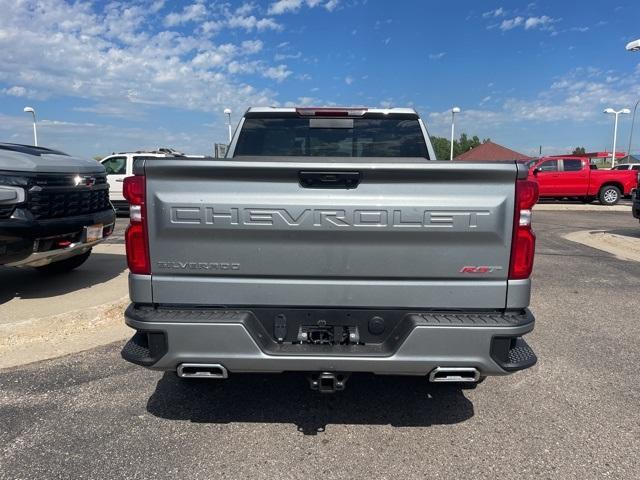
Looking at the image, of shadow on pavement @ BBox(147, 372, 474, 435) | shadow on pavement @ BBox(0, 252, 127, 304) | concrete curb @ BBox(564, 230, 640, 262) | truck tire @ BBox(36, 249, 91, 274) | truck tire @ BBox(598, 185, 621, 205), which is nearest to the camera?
shadow on pavement @ BBox(147, 372, 474, 435)

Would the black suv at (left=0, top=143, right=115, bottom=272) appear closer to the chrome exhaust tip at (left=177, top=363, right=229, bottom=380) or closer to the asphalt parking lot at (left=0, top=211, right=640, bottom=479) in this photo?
the asphalt parking lot at (left=0, top=211, right=640, bottom=479)

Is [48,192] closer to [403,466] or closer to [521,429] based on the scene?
[403,466]

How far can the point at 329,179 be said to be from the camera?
248 centimetres

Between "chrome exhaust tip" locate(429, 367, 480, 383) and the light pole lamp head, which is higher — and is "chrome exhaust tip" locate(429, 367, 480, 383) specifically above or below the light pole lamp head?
below

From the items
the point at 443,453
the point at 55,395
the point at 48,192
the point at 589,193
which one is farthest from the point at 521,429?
the point at 589,193

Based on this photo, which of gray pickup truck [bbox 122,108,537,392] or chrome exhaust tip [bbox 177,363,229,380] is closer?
gray pickup truck [bbox 122,108,537,392]

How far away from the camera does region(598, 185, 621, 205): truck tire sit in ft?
65.2

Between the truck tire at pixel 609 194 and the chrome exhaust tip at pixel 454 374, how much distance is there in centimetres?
2070

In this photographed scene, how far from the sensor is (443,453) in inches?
108

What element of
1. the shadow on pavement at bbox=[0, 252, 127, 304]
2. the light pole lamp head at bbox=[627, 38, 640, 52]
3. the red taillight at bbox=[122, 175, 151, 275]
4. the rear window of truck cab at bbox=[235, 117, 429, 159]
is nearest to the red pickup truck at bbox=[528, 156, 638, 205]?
the light pole lamp head at bbox=[627, 38, 640, 52]

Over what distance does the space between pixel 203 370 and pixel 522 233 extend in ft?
6.07

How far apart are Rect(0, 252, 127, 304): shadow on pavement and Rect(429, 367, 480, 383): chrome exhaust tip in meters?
4.76

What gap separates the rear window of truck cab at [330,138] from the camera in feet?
13.2

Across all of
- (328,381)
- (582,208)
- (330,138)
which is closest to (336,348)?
(328,381)
